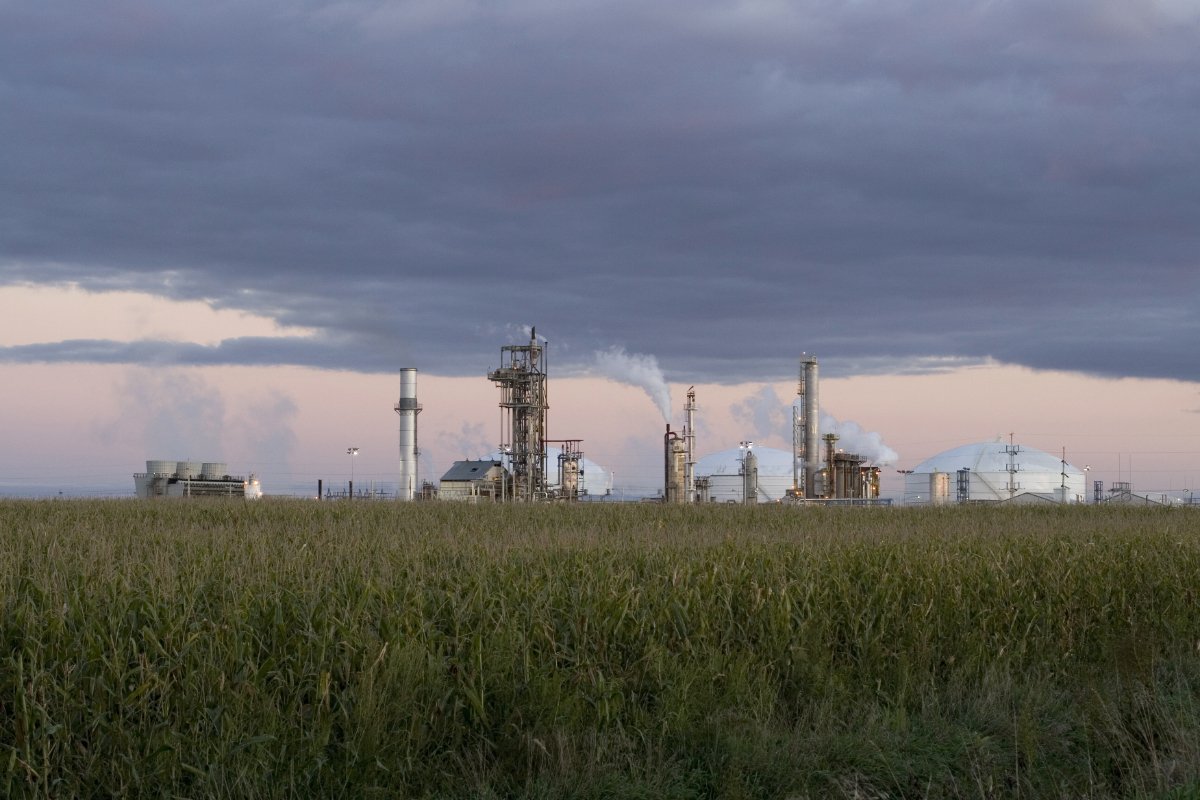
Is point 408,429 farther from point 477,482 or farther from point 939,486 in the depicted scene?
point 939,486

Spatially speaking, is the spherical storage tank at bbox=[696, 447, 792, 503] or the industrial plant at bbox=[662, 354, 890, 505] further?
the spherical storage tank at bbox=[696, 447, 792, 503]

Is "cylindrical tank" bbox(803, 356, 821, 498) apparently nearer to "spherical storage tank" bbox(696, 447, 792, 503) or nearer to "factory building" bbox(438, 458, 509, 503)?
"spherical storage tank" bbox(696, 447, 792, 503)

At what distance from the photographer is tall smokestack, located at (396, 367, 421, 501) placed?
66.1 meters

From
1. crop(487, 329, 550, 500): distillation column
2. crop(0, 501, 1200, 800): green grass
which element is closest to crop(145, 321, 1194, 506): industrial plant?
crop(487, 329, 550, 500): distillation column

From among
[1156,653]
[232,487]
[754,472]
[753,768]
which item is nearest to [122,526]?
[753,768]

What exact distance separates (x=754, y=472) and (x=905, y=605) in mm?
56863

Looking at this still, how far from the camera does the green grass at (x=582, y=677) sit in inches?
343

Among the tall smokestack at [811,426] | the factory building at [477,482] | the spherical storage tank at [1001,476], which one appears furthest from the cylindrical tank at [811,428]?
the factory building at [477,482]

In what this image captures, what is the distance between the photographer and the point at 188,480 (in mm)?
61812

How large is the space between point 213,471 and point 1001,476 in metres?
52.9

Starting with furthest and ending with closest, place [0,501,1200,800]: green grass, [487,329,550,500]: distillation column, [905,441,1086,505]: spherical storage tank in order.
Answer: [905,441,1086,505]: spherical storage tank → [487,329,550,500]: distillation column → [0,501,1200,800]: green grass

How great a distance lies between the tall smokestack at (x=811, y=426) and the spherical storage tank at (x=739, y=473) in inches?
156

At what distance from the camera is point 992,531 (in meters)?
22.5

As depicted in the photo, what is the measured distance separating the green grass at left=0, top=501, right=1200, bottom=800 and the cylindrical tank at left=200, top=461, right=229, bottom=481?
51.0 meters
